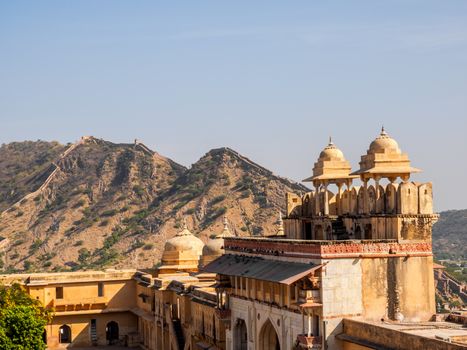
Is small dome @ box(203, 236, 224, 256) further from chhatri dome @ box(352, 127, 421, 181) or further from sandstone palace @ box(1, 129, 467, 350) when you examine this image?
chhatri dome @ box(352, 127, 421, 181)

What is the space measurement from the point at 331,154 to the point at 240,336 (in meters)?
7.27

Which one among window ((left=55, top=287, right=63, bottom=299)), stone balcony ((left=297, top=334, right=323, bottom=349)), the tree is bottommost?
the tree

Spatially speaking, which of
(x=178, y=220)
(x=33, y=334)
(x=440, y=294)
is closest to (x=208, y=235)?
(x=178, y=220)

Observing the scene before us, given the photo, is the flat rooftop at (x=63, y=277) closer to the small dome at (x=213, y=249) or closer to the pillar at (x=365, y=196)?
the small dome at (x=213, y=249)

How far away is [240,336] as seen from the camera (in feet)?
105

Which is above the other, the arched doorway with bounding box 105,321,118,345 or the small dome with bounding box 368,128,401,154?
the small dome with bounding box 368,128,401,154

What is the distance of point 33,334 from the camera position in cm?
3903

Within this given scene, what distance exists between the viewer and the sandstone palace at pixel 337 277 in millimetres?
24312

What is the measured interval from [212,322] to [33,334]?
888 cm

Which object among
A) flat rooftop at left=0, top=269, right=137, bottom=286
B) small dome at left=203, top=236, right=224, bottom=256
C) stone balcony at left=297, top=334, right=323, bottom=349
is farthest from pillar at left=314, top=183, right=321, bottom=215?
flat rooftop at left=0, top=269, right=137, bottom=286

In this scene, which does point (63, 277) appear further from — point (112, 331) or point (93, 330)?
point (112, 331)

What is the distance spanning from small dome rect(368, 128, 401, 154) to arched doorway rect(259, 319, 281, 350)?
22.1 ft

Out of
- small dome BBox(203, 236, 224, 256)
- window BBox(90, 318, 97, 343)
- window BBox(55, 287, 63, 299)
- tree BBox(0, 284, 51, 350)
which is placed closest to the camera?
tree BBox(0, 284, 51, 350)

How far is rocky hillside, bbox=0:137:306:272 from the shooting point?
3610 inches
